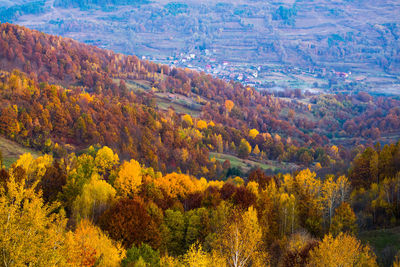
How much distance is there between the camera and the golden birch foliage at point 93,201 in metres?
52.1

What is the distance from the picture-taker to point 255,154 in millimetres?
173250

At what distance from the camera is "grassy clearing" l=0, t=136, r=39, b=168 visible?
77637 mm

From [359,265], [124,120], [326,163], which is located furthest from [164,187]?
[326,163]

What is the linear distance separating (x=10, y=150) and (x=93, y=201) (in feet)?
140

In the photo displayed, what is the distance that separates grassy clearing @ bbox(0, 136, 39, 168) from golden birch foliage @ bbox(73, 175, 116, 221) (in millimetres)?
28535

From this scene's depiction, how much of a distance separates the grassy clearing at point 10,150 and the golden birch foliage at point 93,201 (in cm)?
2854

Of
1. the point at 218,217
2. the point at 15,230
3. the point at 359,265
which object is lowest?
the point at 218,217

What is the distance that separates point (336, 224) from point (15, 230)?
42304 mm

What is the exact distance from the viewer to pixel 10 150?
84750 millimetres

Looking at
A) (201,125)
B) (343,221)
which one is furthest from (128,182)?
(201,125)

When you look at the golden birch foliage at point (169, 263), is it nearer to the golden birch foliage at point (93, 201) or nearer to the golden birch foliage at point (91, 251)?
the golden birch foliage at point (91, 251)

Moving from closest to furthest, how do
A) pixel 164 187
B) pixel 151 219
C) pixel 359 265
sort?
pixel 359 265, pixel 151 219, pixel 164 187

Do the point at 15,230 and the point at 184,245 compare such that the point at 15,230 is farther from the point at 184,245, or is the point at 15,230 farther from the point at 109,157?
the point at 109,157

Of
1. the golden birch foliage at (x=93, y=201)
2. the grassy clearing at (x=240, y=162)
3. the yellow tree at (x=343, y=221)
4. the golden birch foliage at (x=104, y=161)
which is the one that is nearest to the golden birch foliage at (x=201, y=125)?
the grassy clearing at (x=240, y=162)
